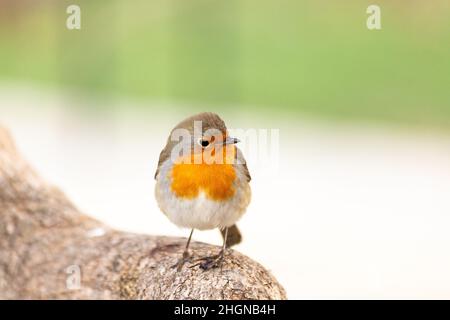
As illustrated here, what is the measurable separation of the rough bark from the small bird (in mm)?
131

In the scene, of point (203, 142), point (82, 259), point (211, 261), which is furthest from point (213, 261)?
point (82, 259)

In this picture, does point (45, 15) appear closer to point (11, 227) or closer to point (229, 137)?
point (11, 227)

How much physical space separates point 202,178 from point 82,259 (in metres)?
0.95

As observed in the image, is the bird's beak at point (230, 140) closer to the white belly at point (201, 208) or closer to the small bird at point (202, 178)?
the small bird at point (202, 178)

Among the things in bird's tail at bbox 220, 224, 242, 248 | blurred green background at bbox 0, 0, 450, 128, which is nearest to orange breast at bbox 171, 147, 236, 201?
bird's tail at bbox 220, 224, 242, 248

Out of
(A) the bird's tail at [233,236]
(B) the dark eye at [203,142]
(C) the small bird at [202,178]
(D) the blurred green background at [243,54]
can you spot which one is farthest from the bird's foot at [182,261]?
(D) the blurred green background at [243,54]

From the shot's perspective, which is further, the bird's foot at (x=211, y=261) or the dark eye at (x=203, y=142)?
the bird's foot at (x=211, y=261)

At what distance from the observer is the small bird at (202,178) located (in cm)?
295

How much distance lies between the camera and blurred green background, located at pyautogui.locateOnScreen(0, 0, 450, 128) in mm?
6484

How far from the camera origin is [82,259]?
3.62 meters

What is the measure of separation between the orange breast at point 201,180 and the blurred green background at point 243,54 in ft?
10.4

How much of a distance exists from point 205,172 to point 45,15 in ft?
13.4

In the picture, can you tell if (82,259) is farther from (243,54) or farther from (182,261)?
(243,54)
